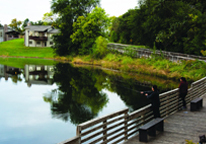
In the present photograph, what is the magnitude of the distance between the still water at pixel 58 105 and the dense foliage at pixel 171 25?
38.0 feet

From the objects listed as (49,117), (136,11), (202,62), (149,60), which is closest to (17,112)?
(49,117)

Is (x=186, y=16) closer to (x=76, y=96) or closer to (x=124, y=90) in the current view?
(x=124, y=90)

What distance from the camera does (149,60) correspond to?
38.8 m

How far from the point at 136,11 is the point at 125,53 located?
352 inches

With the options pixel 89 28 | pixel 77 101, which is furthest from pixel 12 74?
pixel 89 28

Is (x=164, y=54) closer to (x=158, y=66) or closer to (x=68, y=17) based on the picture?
(x=158, y=66)

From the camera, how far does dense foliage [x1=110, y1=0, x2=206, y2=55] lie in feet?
125

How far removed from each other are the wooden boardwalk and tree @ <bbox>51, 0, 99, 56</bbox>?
4905 cm

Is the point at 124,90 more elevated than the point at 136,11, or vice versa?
the point at 136,11

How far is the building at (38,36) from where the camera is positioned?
89.7m

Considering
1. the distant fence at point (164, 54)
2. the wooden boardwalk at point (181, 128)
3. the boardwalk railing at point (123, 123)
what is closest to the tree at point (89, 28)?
the distant fence at point (164, 54)

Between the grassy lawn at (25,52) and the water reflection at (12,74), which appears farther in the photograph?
the grassy lawn at (25,52)

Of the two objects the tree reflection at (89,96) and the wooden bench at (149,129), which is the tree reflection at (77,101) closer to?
the tree reflection at (89,96)

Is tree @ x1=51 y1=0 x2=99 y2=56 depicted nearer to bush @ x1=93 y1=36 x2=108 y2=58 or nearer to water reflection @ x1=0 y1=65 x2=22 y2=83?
bush @ x1=93 y1=36 x2=108 y2=58
